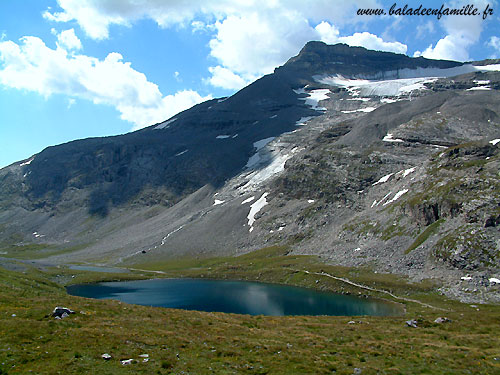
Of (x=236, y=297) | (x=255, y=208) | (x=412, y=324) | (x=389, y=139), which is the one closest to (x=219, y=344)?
(x=412, y=324)

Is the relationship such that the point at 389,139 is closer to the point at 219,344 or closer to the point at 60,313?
the point at 219,344

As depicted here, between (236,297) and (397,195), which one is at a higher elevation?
(397,195)

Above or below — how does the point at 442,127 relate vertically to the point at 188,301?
above

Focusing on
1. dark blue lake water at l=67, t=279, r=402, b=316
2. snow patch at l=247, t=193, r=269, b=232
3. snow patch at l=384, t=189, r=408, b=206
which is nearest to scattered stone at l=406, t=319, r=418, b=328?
dark blue lake water at l=67, t=279, r=402, b=316

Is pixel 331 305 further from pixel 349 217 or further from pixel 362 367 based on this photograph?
pixel 349 217

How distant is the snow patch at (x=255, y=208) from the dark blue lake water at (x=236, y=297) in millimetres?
51074

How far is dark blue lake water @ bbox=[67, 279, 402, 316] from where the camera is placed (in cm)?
7050

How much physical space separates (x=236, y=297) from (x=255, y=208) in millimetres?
85189

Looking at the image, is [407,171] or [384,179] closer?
[407,171]

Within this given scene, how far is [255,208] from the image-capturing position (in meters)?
169

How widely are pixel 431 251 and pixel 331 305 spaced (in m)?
33.6

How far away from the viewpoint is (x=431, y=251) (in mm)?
91375

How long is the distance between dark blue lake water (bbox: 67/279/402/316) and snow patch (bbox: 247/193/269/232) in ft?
168

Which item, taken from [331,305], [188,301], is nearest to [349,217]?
[331,305]
